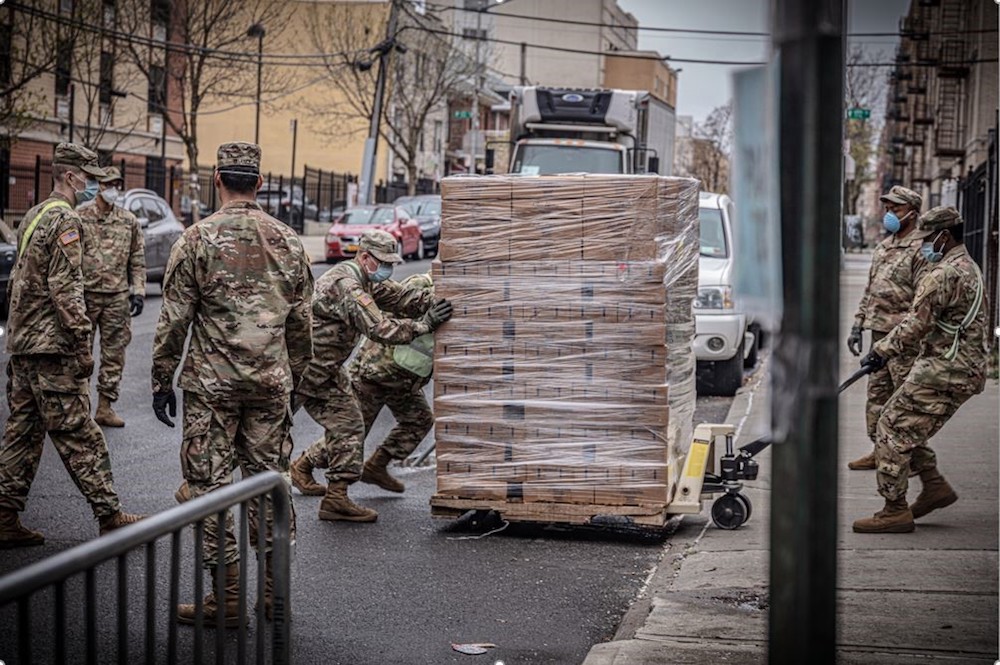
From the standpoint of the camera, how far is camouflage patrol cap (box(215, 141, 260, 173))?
6.04m

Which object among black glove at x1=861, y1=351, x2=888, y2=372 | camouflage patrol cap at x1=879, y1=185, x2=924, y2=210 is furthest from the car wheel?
black glove at x1=861, y1=351, x2=888, y2=372

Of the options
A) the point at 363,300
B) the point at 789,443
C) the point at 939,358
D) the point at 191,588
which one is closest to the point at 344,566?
the point at 191,588

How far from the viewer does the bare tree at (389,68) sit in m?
50.0

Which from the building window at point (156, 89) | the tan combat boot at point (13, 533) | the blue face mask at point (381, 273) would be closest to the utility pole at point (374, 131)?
the building window at point (156, 89)

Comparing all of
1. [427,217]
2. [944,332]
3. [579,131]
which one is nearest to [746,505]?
[944,332]

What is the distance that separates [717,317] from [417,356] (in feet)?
19.1

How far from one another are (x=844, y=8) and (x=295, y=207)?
43.9 metres

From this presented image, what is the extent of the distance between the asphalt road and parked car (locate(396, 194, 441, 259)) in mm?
25999

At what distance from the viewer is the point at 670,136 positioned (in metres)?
26.3

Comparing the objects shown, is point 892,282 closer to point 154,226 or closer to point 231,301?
point 231,301

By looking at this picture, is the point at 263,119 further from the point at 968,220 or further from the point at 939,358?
the point at 939,358

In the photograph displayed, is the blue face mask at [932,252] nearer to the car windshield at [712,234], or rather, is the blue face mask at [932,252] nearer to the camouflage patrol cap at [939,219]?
the camouflage patrol cap at [939,219]

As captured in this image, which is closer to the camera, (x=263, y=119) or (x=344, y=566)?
(x=344, y=566)

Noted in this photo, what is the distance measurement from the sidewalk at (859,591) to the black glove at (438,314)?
5.86 ft
